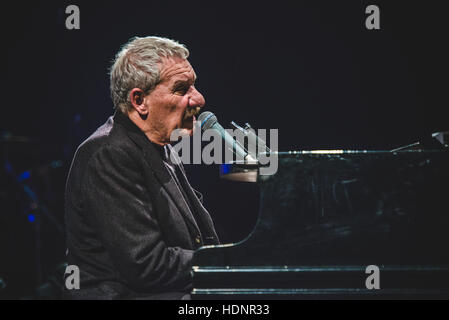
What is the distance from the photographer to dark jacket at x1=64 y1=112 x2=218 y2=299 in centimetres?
150

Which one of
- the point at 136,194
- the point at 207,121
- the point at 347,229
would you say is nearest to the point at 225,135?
the point at 207,121

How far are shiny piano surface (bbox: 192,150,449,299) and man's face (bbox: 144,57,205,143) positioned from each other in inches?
27.9

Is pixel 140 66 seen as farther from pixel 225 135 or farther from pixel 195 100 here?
pixel 225 135

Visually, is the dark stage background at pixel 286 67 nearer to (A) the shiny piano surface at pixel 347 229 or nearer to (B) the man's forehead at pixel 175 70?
(B) the man's forehead at pixel 175 70

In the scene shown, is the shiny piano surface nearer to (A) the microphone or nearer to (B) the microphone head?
(A) the microphone

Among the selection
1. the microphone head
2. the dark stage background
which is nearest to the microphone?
the microphone head

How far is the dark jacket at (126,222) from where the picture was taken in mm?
1502

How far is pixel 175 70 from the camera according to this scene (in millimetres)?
1827

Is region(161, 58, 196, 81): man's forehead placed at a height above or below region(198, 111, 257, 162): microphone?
above

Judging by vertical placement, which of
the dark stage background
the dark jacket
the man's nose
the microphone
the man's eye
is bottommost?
the dark jacket

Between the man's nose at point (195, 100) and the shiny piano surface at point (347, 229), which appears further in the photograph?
the man's nose at point (195, 100)

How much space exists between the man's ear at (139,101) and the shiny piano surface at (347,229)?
0.80 meters

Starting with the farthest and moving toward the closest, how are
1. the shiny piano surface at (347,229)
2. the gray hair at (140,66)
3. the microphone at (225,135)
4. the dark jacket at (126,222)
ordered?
the gray hair at (140,66)
the microphone at (225,135)
the dark jacket at (126,222)
the shiny piano surface at (347,229)

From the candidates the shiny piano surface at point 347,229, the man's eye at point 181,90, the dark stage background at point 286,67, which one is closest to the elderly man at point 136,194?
the man's eye at point 181,90
